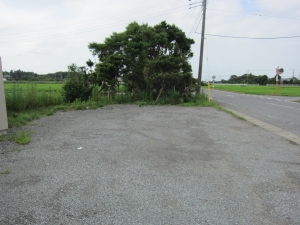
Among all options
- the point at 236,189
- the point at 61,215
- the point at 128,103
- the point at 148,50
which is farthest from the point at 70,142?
the point at 148,50

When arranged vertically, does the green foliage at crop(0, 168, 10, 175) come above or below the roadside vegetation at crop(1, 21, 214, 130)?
below

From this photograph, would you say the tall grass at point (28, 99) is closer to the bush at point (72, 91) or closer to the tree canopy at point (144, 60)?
the bush at point (72, 91)

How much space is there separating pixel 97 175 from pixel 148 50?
49.0ft

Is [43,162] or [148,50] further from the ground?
[148,50]

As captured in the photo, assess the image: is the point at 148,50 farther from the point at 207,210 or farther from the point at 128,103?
the point at 207,210

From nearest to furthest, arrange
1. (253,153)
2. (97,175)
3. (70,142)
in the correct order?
(97,175), (253,153), (70,142)

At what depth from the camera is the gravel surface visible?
2879 millimetres

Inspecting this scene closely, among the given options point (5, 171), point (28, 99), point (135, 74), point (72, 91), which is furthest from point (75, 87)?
point (5, 171)

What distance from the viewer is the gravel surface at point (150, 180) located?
2.88m

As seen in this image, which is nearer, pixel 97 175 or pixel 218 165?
pixel 97 175

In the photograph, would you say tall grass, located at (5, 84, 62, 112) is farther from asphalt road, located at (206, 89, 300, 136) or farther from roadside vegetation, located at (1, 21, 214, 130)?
asphalt road, located at (206, 89, 300, 136)

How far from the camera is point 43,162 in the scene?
458 centimetres

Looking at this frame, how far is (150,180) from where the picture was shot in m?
3.84

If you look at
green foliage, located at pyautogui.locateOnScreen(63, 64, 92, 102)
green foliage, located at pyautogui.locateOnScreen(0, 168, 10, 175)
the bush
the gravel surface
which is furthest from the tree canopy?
green foliage, located at pyautogui.locateOnScreen(0, 168, 10, 175)
